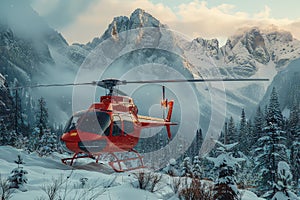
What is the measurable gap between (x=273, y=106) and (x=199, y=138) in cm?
4492

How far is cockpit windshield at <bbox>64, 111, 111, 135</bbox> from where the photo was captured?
10.4m

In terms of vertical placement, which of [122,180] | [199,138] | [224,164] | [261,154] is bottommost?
[199,138]

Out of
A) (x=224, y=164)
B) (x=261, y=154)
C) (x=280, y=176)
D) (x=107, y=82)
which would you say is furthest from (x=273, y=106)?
(x=224, y=164)

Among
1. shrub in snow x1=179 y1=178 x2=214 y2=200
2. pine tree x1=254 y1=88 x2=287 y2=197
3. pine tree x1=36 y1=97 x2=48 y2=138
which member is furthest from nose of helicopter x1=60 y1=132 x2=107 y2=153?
pine tree x1=36 y1=97 x2=48 y2=138

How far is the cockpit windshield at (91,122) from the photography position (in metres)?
10.4

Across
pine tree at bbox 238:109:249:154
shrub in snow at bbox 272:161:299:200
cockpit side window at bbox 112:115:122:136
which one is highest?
cockpit side window at bbox 112:115:122:136

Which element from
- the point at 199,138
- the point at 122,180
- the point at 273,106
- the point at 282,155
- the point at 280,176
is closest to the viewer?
the point at 122,180

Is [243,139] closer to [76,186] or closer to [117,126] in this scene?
[117,126]

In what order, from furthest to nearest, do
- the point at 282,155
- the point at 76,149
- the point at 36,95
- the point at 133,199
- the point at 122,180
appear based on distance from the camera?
the point at 36,95
the point at 282,155
the point at 76,149
the point at 122,180
the point at 133,199

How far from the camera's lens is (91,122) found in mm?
10477

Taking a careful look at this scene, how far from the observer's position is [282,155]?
72.9 feet

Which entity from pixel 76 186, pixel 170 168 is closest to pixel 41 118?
pixel 170 168

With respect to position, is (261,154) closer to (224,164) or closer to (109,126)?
(109,126)

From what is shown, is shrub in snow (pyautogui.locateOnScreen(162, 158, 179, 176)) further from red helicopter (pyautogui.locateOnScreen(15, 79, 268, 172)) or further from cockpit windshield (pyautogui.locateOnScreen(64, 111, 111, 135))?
cockpit windshield (pyautogui.locateOnScreen(64, 111, 111, 135))
